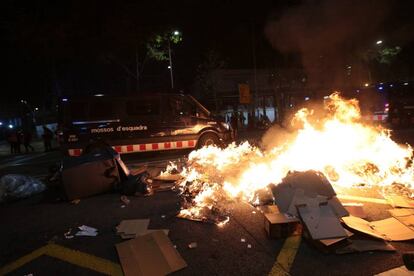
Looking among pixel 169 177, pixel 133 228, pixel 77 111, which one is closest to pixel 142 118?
pixel 77 111

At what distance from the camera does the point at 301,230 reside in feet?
15.5

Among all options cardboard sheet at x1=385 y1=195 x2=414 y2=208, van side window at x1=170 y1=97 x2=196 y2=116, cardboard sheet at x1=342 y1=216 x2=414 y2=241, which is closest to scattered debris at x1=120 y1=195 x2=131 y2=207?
cardboard sheet at x1=342 y1=216 x2=414 y2=241

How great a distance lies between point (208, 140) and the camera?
39.2ft

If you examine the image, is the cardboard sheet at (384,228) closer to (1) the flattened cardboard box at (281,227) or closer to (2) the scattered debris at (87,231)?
(1) the flattened cardboard box at (281,227)

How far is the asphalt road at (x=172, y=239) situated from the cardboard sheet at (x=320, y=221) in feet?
0.74

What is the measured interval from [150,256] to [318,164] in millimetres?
4825

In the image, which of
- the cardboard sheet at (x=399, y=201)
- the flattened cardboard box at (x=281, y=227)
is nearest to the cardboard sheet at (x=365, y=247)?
the flattened cardboard box at (x=281, y=227)

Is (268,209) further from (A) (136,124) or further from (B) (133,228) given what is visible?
(A) (136,124)

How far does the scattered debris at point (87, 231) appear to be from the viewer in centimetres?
521

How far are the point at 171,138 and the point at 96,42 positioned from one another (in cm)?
1513

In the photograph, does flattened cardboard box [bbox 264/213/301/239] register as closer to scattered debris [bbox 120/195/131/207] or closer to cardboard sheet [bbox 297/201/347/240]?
cardboard sheet [bbox 297/201/347/240]

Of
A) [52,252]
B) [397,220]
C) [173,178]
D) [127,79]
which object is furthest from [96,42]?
[397,220]

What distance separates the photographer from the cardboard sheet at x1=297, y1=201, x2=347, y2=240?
429 cm

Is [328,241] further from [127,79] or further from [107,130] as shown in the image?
[127,79]
